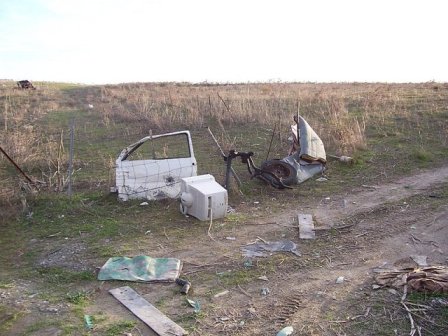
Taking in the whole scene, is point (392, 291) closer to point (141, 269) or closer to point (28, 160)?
point (141, 269)

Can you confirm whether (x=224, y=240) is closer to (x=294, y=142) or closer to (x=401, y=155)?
(x=294, y=142)

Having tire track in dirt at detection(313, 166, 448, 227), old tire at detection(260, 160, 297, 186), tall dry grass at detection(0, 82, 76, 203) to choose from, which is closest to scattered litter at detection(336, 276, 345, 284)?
tire track in dirt at detection(313, 166, 448, 227)

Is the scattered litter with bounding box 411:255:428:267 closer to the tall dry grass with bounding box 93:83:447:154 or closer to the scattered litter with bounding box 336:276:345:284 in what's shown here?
the scattered litter with bounding box 336:276:345:284

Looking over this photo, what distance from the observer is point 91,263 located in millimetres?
5434

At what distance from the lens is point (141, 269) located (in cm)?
516

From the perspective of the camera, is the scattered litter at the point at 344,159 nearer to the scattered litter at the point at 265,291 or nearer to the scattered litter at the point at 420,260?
the scattered litter at the point at 420,260

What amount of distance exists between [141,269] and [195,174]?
8.92 ft

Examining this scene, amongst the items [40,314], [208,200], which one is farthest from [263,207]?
[40,314]

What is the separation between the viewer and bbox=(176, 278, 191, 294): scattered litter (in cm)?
468

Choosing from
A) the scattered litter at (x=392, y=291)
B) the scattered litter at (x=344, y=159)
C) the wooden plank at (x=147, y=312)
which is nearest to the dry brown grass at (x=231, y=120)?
the scattered litter at (x=344, y=159)

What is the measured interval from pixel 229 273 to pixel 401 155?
255 inches

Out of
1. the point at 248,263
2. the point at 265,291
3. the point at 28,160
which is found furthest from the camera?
the point at 28,160

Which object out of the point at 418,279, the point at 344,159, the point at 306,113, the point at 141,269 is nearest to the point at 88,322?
the point at 141,269

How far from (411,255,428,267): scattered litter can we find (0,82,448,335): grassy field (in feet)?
3.47
